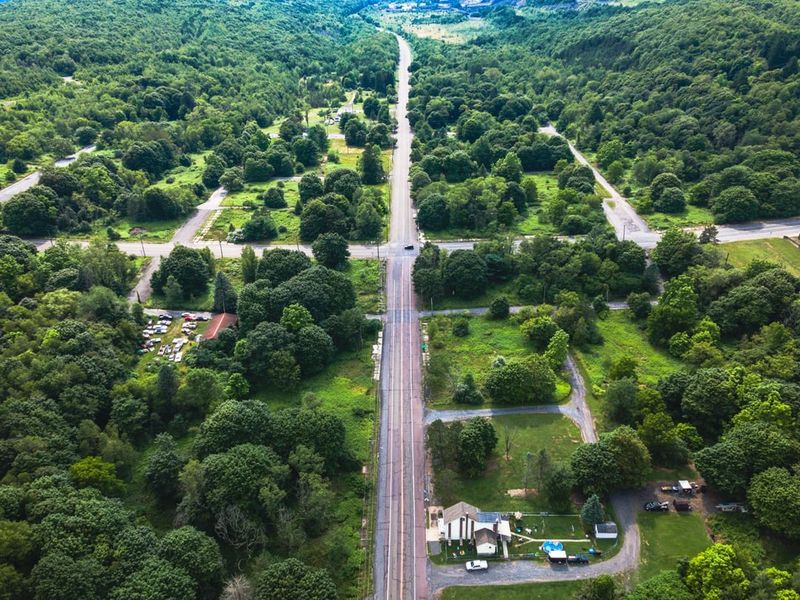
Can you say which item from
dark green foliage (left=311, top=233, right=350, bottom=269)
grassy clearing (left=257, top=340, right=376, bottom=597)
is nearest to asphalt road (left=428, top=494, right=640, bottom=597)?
grassy clearing (left=257, top=340, right=376, bottom=597)

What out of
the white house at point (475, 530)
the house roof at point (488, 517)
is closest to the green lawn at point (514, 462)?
the house roof at point (488, 517)

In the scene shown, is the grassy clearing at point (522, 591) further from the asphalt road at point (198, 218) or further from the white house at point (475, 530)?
the asphalt road at point (198, 218)

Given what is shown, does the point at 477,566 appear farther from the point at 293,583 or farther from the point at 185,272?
the point at 185,272

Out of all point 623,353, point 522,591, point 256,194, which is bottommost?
point 522,591

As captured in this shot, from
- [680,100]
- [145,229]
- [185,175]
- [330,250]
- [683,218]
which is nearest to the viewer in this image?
[330,250]

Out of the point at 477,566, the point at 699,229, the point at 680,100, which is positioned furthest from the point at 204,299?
the point at 680,100
